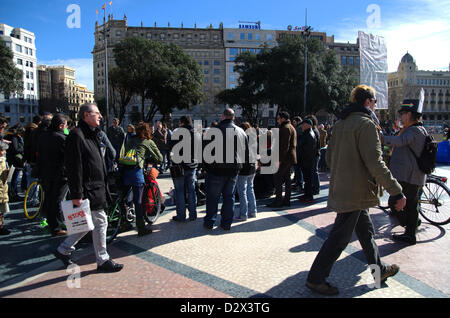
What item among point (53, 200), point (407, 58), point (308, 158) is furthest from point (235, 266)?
point (407, 58)

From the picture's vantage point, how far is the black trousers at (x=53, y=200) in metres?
5.46

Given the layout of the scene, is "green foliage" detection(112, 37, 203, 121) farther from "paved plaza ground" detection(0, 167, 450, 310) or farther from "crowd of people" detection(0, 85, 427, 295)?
"paved plaza ground" detection(0, 167, 450, 310)

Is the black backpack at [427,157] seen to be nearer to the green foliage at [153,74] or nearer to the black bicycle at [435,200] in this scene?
the black bicycle at [435,200]

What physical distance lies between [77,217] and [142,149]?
2026mm

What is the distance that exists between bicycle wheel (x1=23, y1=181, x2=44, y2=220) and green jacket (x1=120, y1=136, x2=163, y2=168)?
7.75 feet

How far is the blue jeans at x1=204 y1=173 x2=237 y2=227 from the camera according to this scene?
223 inches

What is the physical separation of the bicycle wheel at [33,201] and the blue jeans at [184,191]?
2673mm

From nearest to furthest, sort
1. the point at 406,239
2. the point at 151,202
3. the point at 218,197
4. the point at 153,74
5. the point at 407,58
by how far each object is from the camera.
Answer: the point at 406,239, the point at 218,197, the point at 151,202, the point at 153,74, the point at 407,58

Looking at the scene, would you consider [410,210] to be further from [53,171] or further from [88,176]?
[53,171]

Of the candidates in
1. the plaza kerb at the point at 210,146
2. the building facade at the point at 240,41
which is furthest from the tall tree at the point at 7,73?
the building facade at the point at 240,41

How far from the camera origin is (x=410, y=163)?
501cm

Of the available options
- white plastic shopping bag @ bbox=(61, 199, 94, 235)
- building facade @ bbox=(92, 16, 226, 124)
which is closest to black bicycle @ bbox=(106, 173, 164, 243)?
white plastic shopping bag @ bbox=(61, 199, 94, 235)
